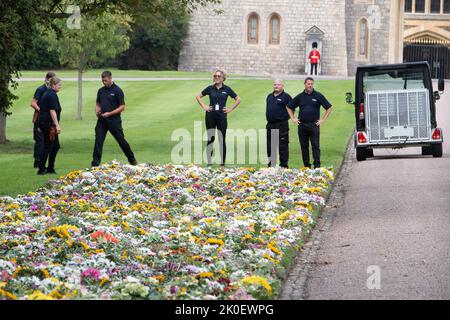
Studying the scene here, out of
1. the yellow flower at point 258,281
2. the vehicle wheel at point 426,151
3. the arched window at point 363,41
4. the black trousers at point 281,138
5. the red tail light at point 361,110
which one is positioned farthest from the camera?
the arched window at point 363,41

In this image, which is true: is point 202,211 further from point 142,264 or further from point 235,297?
point 235,297

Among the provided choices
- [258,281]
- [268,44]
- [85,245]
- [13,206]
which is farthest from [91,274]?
[268,44]

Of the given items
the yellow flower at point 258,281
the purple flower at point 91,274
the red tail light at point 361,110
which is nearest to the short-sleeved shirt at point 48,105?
the red tail light at point 361,110

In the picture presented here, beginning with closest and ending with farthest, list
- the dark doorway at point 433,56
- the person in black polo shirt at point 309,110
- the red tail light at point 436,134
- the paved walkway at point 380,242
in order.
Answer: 1. the paved walkway at point 380,242
2. the person in black polo shirt at point 309,110
3. the red tail light at point 436,134
4. the dark doorway at point 433,56

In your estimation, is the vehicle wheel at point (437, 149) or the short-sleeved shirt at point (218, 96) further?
the vehicle wheel at point (437, 149)

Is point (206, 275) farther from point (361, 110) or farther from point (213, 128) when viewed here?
point (361, 110)

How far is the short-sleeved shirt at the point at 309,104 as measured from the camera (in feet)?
75.0

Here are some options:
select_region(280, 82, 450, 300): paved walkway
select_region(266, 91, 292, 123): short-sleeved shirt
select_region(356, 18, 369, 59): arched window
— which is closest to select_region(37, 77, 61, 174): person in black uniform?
select_region(266, 91, 292, 123): short-sleeved shirt

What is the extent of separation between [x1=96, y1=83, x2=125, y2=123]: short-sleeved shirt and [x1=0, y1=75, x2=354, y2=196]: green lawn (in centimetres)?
145

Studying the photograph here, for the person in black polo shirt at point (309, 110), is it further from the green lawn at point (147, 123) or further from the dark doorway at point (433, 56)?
the dark doorway at point (433, 56)

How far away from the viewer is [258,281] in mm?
10836

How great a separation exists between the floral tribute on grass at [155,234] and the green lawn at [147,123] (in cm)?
234

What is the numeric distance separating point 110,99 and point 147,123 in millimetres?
16895
